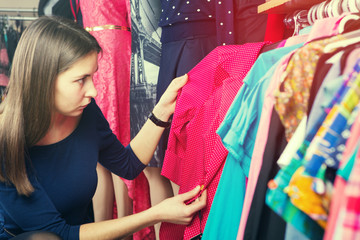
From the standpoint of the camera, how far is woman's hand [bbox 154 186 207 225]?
3.00ft

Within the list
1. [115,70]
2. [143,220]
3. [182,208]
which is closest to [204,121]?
[182,208]

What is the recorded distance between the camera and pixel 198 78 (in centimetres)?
106

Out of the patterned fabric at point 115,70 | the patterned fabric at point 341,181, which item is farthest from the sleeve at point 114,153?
the patterned fabric at point 341,181

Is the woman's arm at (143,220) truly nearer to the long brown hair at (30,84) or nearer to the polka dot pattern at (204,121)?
the polka dot pattern at (204,121)

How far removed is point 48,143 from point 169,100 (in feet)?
1.38

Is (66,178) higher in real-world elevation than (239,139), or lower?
lower

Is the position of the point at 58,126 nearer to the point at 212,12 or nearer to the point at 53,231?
the point at 53,231

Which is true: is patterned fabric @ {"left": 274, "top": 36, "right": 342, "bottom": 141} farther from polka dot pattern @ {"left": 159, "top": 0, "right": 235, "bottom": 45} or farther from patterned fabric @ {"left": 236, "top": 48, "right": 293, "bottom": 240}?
polka dot pattern @ {"left": 159, "top": 0, "right": 235, "bottom": 45}

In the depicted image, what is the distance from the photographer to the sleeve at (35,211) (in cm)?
102

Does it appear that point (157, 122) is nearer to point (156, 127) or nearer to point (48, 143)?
point (156, 127)

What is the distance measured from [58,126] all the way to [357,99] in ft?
3.17

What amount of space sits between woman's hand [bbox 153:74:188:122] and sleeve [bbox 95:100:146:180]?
204mm

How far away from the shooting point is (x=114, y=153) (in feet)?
4.40

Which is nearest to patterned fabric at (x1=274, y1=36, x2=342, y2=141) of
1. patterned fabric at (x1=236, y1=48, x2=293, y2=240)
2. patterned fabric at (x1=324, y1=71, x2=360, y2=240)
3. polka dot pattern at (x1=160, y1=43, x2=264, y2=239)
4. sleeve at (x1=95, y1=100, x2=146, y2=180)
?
patterned fabric at (x1=236, y1=48, x2=293, y2=240)
